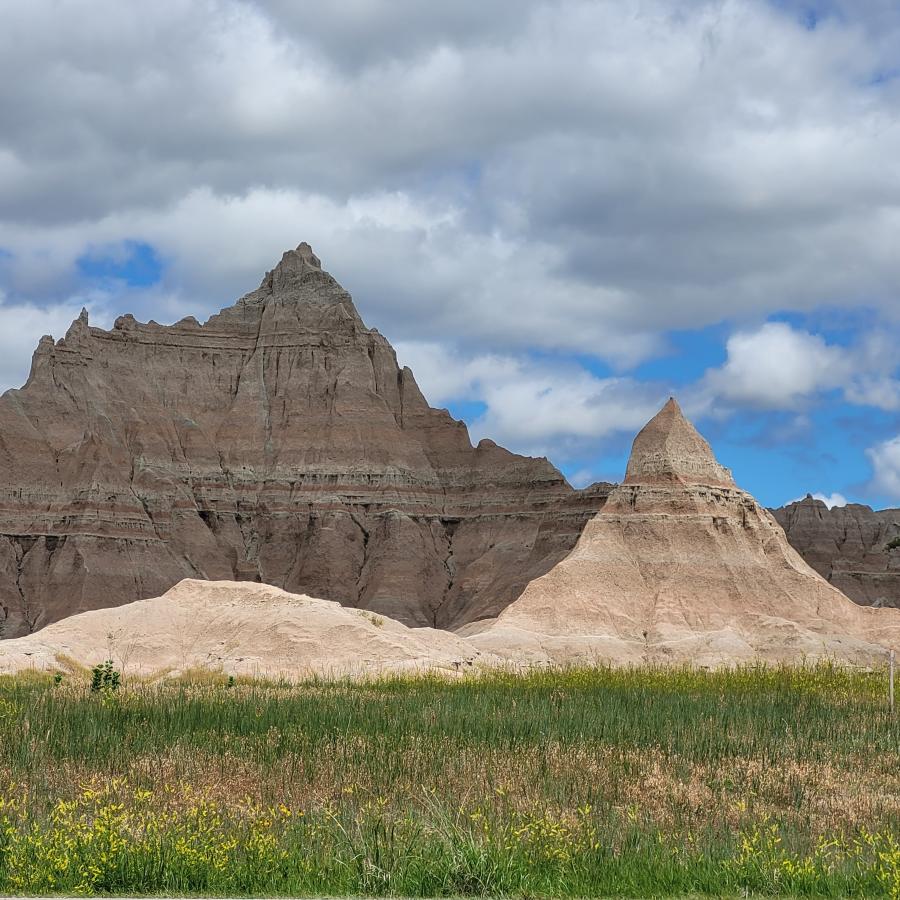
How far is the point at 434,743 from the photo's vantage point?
23.0m

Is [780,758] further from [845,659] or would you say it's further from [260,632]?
[845,659]

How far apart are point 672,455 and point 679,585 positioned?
847 cm

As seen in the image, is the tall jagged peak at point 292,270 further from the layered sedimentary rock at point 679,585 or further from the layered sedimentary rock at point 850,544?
the layered sedimentary rock at point 679,585

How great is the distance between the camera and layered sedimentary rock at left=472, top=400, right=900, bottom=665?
6838 centimetres

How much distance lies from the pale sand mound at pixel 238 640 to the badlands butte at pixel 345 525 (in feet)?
0.79

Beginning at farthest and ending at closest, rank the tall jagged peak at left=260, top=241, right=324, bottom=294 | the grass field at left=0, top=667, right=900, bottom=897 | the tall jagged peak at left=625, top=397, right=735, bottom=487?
1. the tall jagged peak at left=260, top=241, right=324, bottom=294
2. the tall jagged peak at left=625, top=397, right=735, bottom=487
3. the grass field at left=0, top=667, right=900, bottom=897

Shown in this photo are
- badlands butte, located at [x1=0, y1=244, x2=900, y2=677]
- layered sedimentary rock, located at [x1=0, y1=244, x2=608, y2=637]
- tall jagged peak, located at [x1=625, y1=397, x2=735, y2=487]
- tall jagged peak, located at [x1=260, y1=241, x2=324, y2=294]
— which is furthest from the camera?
tall jagged peak, located at [x1=260, y1=241, x2=324, y2=294]

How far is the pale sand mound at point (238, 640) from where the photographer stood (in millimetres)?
50625

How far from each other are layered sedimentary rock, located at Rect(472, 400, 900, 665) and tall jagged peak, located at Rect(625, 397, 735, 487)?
8 cm

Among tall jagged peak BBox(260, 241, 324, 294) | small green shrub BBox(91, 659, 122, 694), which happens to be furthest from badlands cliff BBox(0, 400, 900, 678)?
tall jagged peak BBox(260, 241, 324, 294)

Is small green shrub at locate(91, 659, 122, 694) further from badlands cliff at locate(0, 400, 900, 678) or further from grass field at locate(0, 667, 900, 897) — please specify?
badlands cliff at locate(0, 400, 900, 678)

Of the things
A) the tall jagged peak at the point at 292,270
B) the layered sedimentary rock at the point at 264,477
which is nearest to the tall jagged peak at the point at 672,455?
the layered sedimentary rock at the point at 264,477

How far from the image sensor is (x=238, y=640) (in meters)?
55.2

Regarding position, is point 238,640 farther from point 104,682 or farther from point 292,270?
point 292,270
